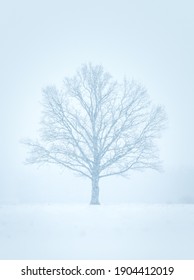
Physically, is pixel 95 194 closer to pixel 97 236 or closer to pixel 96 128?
pixel 96 128

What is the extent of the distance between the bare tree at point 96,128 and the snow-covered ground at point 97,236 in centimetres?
1361

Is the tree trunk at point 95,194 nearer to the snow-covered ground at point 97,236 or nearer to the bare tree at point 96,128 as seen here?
the bare tree at point 96,128

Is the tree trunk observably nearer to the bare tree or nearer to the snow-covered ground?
the bare tree

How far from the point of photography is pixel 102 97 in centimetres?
4406

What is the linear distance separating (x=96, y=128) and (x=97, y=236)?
23.8 meters

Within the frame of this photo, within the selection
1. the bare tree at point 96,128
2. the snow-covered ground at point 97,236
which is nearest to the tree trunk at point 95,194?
the bare tree at point 96,128

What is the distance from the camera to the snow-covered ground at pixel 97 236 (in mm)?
16688

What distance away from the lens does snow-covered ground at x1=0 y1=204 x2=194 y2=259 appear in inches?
657

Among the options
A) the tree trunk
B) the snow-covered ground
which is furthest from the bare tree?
the snow-covered ground

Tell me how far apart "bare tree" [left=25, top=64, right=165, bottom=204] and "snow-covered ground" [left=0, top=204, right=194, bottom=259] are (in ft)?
44.6
